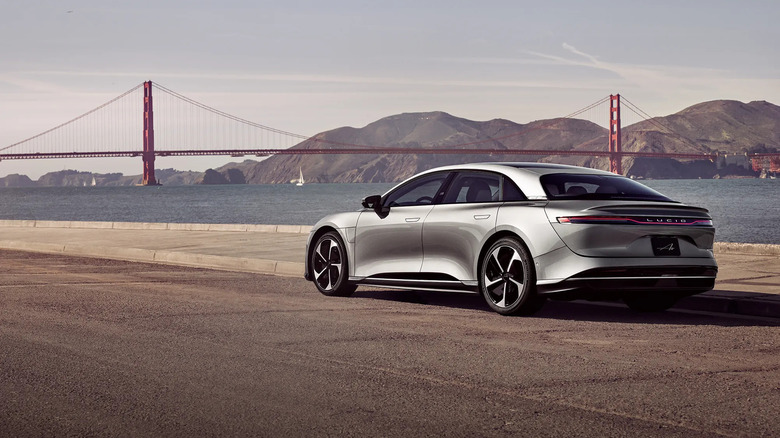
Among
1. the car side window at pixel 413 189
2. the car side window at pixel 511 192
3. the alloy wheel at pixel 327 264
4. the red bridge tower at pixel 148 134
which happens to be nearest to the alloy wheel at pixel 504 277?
the car side window at pixel 511 192

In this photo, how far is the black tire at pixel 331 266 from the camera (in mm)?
10656

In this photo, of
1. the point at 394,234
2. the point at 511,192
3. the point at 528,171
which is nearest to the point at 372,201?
→ the point at 394,234

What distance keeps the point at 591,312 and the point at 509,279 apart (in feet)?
3.73

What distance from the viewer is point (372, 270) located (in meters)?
10.2

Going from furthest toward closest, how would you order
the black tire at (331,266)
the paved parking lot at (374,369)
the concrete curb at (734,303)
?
the black tire at (331,266), the concrete curb at (734,303), the paved parking lot at (374,369)

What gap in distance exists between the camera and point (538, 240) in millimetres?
8508

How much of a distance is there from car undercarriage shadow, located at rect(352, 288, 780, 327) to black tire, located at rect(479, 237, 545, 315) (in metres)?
0.17

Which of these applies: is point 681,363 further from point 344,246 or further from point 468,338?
point 344,246

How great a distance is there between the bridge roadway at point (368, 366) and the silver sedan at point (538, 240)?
12.8 inches

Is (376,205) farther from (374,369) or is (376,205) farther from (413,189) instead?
(374,369)

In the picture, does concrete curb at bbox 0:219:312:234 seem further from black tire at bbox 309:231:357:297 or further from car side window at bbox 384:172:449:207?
car side window at bbox 384:172:449:207

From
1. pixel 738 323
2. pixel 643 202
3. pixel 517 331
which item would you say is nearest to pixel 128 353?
pixel 517 331

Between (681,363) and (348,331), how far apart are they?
8.98ft

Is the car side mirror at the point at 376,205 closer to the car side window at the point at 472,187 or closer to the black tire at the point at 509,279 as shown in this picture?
the car side window at the point at 472,187
